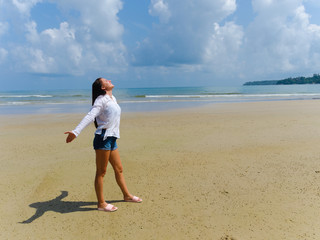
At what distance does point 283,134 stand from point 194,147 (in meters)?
3.56

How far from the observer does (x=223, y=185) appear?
4445 millimetres

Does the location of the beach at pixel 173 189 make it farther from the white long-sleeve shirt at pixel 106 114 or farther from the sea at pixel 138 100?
the sea at pixel 138 100

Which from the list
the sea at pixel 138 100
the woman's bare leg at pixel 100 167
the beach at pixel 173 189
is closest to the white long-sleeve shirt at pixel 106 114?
the woman's bare leg at pixel 100 167

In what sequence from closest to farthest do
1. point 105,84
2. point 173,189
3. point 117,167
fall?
1. point 105,84
2. point 117,167
3. point 173,189

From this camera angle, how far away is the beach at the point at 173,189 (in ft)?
10.4

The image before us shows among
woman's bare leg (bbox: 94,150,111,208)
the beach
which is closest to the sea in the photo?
the beach

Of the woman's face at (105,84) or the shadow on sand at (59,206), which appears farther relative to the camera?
the shadow on sand at (59,206)

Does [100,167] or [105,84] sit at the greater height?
[105,84]

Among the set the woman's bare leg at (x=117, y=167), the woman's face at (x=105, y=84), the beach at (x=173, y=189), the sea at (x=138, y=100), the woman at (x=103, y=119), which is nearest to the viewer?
the beach at (x=173, y=189)

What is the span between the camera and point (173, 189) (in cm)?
436

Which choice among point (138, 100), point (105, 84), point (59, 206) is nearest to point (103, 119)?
point (105, 84)

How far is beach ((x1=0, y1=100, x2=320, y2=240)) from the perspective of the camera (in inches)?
125

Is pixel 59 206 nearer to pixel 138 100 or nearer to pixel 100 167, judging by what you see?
pixel 100 167

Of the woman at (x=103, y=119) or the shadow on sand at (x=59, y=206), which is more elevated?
the woman at (x=103, y=119)
